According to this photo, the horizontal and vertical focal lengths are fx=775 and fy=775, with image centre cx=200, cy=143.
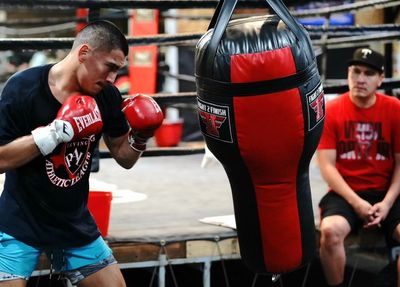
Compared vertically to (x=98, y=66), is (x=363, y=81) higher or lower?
lower

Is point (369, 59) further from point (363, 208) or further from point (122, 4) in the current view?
point (122, 4)

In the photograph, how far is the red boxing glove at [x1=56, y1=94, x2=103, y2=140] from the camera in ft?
7.57

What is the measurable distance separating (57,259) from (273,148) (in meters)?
0.82

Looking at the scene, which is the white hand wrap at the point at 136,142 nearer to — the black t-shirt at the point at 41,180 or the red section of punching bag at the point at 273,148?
the black t-shirt at the point at 41,180

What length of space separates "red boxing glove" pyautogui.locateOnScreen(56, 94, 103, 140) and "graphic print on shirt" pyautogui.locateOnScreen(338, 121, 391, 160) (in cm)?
150

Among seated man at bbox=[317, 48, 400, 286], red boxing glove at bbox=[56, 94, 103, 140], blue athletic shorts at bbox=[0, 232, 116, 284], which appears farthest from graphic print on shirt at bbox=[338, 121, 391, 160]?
red boxing glove at bbox=[56, 94, 103, 140]

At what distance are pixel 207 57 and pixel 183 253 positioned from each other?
1.24m

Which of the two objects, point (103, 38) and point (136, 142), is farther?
point (136, 142)

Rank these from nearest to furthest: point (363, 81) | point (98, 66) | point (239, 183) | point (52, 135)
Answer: point (52, 135) → point (98, 66) → point (239, 183) → point (363, 81)

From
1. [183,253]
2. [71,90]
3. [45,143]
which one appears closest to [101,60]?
[71,90]

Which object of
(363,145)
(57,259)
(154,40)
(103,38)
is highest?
(103,38)

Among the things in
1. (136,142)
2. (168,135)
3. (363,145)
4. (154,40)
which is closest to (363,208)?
(363,145)

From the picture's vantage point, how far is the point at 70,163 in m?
2.49

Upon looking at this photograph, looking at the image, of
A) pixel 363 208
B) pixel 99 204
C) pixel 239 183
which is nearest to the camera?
pixel 239 183
